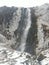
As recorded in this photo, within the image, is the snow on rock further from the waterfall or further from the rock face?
the waterfall

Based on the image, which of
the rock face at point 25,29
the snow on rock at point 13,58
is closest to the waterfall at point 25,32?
the rock face at point 25,29

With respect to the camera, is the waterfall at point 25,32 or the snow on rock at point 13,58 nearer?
the snow on rock at point 13,58

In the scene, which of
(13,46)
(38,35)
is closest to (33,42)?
(38,35)

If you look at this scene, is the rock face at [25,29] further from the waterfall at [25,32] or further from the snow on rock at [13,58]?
the snow on rock at [13,58]

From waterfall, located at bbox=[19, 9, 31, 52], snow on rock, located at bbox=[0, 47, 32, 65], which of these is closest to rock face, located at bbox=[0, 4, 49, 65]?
waterfall, located at bbox=[19, 9, 31, 52]

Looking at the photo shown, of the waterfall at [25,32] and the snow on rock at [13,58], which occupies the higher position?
the waterfall at [25,32]

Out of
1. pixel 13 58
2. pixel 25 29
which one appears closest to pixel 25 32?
pixel 25 29

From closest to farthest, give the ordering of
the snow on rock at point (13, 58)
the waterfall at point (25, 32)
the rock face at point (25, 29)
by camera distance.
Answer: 1. the snow on rock at point (13, 58)
2. the rock face at point (25, 29)
3. the waterfall at point (25, 32)

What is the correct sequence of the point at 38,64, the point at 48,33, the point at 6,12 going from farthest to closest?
the point at 6,12 → the point at 48,33 → the point at 38,64

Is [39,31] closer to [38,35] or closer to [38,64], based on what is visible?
[38,35]
